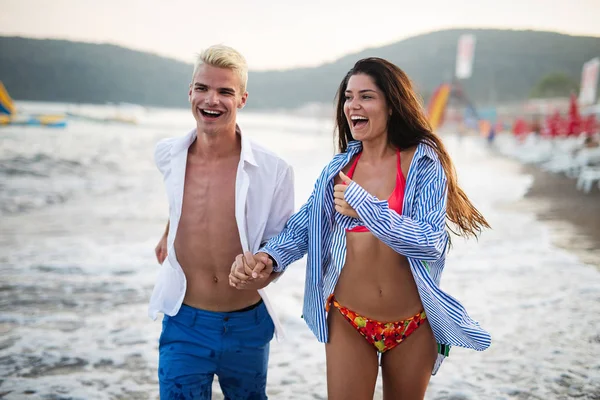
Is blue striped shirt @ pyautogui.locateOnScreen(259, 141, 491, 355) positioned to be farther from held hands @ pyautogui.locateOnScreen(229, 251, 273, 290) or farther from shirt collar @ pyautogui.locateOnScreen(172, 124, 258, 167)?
shirt collar @ pyautogui.locateOnScreen(172, 124, 258, 167)

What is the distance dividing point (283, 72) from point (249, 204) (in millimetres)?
69469

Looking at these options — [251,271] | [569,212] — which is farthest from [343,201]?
[569,212]

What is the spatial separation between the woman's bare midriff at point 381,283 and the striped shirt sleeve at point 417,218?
7.0 inches

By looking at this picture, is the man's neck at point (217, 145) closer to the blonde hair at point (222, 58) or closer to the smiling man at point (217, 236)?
the smiling man at point (217, 236)

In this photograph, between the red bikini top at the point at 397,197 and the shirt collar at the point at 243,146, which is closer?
the red bikini top at the point at 397,197

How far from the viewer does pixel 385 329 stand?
82.9 inches

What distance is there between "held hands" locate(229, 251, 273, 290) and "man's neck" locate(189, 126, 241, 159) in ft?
2.01

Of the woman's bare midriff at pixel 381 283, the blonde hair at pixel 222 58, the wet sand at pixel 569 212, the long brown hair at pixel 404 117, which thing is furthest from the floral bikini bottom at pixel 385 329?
the wet sand at pixel 569 212

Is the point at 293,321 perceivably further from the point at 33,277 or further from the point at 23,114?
the point at 23,114

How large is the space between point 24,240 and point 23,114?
4135cm

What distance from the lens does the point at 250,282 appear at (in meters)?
2.29

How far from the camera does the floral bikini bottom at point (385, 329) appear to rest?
6.93 feet

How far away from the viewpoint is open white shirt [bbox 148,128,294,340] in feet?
8.27

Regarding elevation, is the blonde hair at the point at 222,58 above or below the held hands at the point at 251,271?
above
